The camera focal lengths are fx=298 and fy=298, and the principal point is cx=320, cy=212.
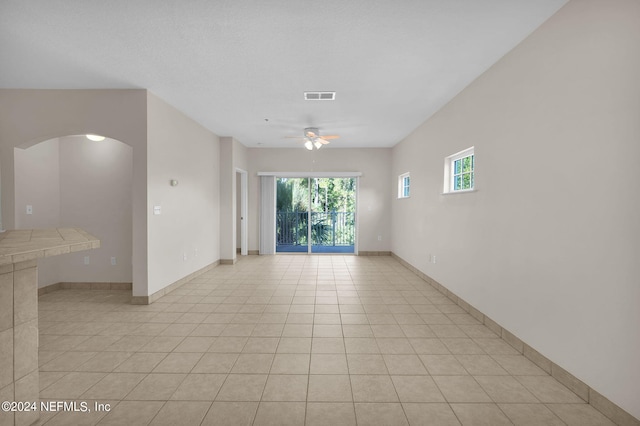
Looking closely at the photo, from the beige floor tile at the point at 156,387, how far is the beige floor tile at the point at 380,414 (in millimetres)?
1251

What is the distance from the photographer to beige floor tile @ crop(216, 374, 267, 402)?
1.94 meters

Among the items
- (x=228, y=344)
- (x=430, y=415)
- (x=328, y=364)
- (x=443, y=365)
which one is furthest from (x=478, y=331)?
(x=228, y=344)

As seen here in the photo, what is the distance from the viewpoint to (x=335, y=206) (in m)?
7.99

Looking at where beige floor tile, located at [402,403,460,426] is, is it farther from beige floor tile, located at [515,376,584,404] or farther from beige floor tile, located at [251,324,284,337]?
beige floor tile, located at [251,324,284,337]

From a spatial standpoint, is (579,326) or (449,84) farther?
(449,84)

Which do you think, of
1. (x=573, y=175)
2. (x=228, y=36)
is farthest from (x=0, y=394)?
(x=573, y=175)

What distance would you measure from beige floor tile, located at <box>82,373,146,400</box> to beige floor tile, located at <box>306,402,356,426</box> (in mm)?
1250

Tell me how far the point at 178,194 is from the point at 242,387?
10.7ft

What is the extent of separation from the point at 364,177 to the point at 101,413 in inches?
256

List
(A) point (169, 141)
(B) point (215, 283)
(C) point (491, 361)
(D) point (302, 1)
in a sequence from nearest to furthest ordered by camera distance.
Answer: (D) point (302, 1) → (C) point (491, 361) → (A) point (169, 141) → (B) point (215, 283)

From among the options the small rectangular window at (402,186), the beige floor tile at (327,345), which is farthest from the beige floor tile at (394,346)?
the small rectangular window at (402,186)

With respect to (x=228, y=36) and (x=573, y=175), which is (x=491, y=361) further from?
(x=228, y=36)

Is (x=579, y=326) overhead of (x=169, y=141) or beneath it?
beneath

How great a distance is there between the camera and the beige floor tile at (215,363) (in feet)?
7.42
